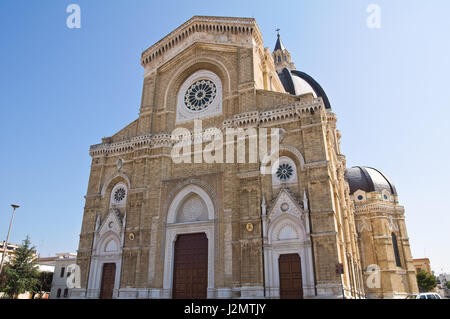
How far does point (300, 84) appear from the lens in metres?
45.7

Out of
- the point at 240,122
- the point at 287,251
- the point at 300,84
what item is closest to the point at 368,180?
the point at 300,84

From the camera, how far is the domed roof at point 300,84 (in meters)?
43.5

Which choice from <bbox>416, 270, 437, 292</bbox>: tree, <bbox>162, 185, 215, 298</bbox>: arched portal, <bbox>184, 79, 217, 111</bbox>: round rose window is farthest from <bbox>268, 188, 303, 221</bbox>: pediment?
<bbox>416, 270, 437, 292</bbox>: tree

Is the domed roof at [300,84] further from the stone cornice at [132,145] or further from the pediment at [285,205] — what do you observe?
the pediment at [285,205]

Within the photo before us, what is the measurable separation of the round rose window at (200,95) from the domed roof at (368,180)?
85.1 ft

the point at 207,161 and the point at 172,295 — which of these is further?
the point at 207,161

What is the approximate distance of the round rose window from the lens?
86.5 ft

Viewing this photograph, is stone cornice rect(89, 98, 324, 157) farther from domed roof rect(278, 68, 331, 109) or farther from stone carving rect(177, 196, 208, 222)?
domed roof rect(278, 68, 331, 109)

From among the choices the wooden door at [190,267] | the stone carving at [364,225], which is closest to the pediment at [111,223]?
the wooden door at [190,267]
